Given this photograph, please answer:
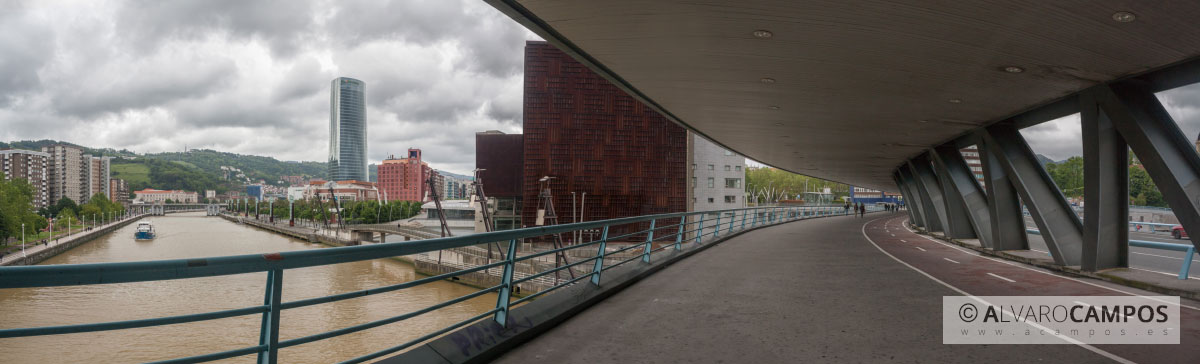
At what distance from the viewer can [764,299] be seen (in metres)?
7.63

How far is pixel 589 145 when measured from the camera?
56.3 metres

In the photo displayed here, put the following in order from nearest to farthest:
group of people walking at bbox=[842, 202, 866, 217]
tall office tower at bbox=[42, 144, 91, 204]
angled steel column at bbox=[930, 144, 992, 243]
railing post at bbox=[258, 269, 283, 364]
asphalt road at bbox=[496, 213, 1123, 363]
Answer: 1. railing post at bbox=[258, 269, 283, 364]
2. asphalt road at bbox=[496, 213, 1123, 363]
3. angled steel column at bbox=[930, 144, 992, 243]
4. group of people walking at bbox=[842, 202, 866, 217]
5. tall office tower at bbox=[42, 144, 91, 204]

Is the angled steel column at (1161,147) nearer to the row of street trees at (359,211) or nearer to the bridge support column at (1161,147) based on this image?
the bridge support column at (1161,147)

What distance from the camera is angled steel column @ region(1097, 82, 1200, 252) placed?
348 inches

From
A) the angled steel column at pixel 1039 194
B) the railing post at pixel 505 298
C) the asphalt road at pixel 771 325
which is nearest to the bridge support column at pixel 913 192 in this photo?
the angled steel column at pixel 1039 194

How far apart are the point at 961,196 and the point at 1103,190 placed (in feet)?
29.6

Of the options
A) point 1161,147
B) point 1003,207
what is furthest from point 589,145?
point 1161,147

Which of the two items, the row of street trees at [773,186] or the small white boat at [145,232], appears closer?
the small white boat at [145,232]

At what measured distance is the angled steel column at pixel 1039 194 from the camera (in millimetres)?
12387

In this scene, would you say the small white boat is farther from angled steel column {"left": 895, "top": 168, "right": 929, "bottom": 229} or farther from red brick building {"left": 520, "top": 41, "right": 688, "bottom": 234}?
angled steel column {"left": 895, "top": 168, "right": 929, "bottom": 229}

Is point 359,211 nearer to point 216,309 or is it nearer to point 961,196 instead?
point 216,309

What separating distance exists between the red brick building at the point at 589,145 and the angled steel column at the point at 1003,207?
4054 cm

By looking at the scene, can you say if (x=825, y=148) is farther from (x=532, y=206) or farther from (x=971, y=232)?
(x=532, y=206)

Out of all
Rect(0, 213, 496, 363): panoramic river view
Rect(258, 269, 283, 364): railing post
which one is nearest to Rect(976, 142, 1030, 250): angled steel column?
Rect(258, 269, 283, 364): railing post
